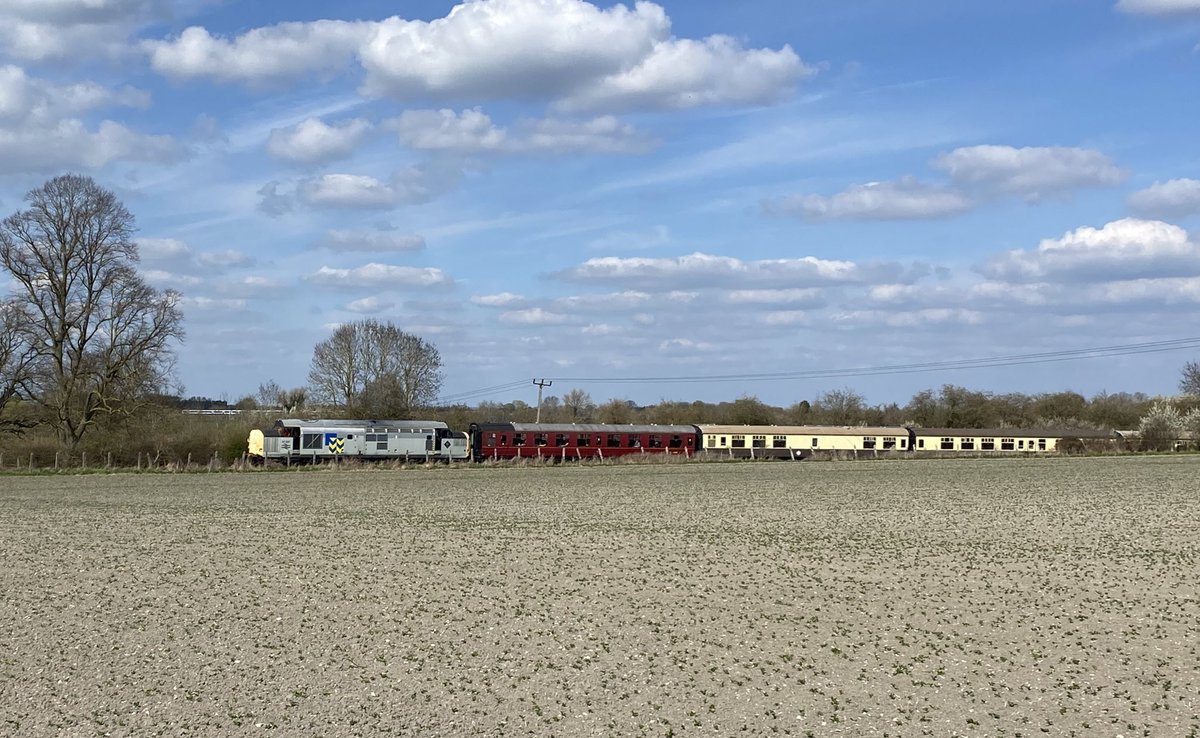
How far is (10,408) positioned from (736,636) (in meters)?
52.1

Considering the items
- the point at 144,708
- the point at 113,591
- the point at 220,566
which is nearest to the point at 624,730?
the point at 144,708

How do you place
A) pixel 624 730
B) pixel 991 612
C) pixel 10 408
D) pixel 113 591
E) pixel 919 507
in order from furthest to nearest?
pixel 10 408, pixel 919 507, pixel 113 591, pixel 991 612, pixel 624 730

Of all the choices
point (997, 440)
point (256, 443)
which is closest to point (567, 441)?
point (256, 443)

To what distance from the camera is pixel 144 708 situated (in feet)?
37.2

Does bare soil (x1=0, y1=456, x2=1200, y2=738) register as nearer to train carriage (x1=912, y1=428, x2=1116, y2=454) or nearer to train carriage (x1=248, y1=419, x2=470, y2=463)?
train carriage (x1=248, y1=419, x2=470, y2=463)

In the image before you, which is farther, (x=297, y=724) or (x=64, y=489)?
(x=64, y=489)

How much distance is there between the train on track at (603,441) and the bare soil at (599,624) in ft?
106

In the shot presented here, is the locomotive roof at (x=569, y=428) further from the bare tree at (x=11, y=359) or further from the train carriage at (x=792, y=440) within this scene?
the bare tree at (x=11, y=359)

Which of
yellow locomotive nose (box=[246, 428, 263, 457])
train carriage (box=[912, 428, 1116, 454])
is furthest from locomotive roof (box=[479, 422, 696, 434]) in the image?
train carriage (box=[912, 428, 1116, 454])

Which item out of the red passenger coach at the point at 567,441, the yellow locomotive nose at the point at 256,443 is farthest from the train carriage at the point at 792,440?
the yellow locomotive nose at the point at 256,443

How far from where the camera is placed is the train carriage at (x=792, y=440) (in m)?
74.8

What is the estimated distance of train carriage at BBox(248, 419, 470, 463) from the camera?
6122 centimetres

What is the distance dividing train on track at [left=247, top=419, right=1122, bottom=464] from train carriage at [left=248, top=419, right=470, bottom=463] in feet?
0.19

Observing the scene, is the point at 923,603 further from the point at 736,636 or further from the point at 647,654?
the point at 647,654
